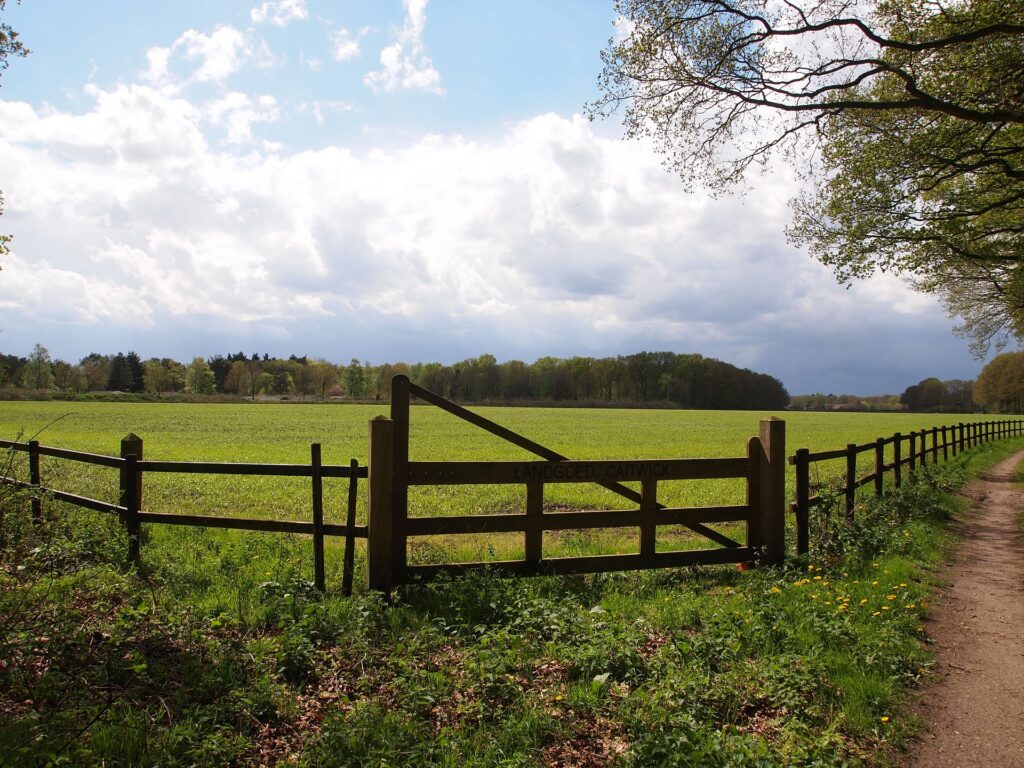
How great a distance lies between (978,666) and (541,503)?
13.7 ft

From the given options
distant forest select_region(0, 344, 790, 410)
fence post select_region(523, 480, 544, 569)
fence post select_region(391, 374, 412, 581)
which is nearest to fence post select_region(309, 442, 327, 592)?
fence post select_region(391, 374, 412, 581)

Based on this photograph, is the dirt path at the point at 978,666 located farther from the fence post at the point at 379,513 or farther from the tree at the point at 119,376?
the tree at the point at 119,376

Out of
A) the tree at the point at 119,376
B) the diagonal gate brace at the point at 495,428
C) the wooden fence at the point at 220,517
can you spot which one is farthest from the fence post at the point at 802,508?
the tree at the point at 119,376

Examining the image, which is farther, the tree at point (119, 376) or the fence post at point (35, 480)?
the tree at point (119, 376)

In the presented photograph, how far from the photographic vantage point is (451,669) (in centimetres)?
505

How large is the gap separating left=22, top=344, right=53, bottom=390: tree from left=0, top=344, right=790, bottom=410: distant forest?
51.3 feet

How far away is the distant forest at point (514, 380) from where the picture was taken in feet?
503

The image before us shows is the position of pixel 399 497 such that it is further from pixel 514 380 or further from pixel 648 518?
pixel 514 380

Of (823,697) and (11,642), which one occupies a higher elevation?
(11,642)

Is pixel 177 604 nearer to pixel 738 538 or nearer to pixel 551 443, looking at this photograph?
pixel 738 538

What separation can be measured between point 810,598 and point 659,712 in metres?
3.34

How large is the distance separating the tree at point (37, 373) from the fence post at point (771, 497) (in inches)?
5866

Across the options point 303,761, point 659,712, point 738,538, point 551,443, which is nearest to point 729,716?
point 659,712

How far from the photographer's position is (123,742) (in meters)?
3.86
